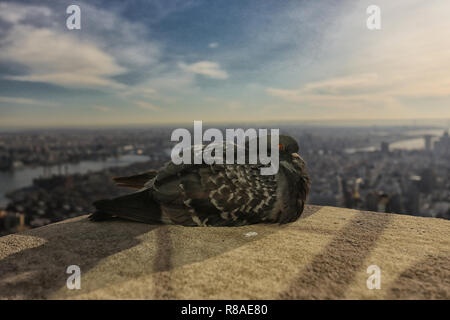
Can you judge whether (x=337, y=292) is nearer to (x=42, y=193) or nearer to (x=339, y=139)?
(x=42, y=193)

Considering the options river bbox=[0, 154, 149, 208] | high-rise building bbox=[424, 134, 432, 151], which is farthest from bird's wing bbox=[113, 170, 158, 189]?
high-rise building bbox=[424, 134, 432, 151]

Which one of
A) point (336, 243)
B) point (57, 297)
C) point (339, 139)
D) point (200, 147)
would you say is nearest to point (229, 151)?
point (200, 147)

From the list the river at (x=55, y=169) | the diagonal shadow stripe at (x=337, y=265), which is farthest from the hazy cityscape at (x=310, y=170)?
the diagonal shadow stripe at (x=337, y=265)

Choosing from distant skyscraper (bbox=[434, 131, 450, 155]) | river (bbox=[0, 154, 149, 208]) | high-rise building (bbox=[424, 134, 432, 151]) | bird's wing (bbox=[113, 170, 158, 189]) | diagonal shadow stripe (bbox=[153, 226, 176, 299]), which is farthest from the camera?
high-rise building (bbox=[424, 134, 432, 151])

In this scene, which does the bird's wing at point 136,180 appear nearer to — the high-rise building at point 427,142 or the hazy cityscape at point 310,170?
the hazy cityscape at point 310,170

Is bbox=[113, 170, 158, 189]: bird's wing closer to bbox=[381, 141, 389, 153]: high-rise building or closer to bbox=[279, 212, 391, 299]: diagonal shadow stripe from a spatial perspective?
bbox=[279, 212, 391, 299]: diagonal shadow stripe

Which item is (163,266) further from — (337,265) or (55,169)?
(55,169)

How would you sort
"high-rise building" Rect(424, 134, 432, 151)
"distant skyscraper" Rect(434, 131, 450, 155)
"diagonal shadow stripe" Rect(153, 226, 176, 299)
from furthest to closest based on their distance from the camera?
"high-rise building" Rect(424, 134, 432, 151), "distant skyscraper" Rect(434, 131, 450, 155), "diagonal shadow stripe" Rect(153, 226, 176, 299)

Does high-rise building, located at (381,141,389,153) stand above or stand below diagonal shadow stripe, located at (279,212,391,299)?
above
